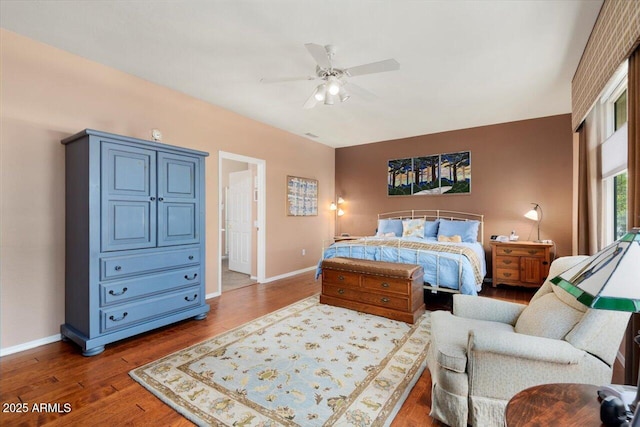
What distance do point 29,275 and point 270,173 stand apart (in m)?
3.49

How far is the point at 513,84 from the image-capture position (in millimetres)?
3596

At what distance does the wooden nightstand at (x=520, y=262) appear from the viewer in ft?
14.8

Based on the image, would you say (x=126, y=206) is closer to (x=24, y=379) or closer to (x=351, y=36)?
(x=24, y=379)

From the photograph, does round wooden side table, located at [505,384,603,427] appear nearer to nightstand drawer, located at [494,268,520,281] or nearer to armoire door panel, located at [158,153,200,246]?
armoire door panel, located at [158,153,200,246]

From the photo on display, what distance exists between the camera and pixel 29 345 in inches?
107

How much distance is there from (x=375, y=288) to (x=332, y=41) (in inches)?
108

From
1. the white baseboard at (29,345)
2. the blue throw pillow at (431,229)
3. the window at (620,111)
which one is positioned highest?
the window at (620,111)

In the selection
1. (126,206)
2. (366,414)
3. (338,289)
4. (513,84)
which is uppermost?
(513,84)

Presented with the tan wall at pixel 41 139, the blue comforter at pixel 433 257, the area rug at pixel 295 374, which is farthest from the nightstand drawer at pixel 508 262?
the tan wall at pixel 41 139

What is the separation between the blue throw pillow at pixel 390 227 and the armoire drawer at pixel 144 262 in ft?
12.0

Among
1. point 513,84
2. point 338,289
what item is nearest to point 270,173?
point 338,289

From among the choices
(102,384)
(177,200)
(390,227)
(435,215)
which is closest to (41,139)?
(177,200)

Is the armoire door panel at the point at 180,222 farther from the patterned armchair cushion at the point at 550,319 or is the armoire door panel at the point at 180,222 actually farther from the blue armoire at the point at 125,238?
the patterned armchair cushion at the point at 550,319

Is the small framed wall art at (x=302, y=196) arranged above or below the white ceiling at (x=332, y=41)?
below
